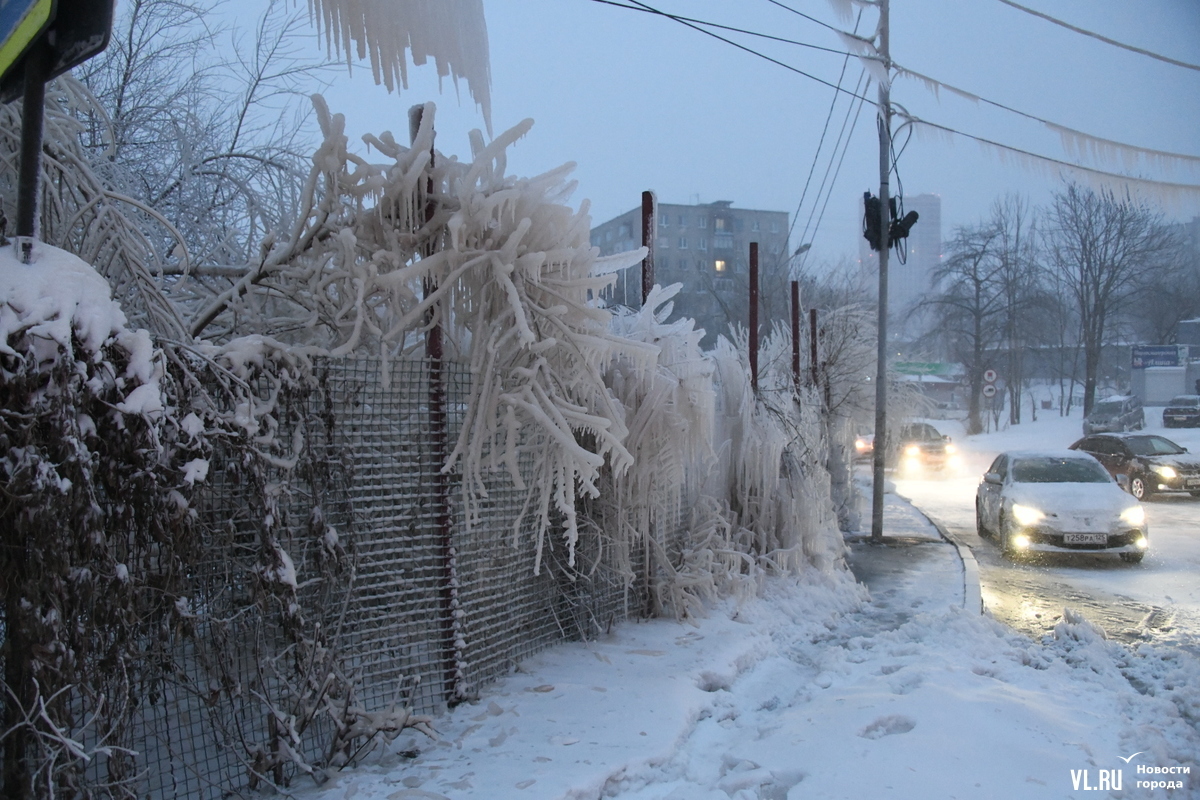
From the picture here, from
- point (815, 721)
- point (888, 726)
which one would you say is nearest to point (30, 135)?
point (815, 721)

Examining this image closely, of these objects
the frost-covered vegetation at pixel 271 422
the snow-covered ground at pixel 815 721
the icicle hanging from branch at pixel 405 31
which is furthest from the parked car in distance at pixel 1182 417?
the icicle hanging from branch at pixel 405 31

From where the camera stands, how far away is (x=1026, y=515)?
10.9 m

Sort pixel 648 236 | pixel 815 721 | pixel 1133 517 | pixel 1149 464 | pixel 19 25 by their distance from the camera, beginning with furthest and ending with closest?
pixel 1149 464
pixel 1133 517
pixel 648 236
pixel 815 721
pixel 19 25

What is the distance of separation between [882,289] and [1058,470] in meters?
3.87

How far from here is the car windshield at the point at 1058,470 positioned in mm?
11812

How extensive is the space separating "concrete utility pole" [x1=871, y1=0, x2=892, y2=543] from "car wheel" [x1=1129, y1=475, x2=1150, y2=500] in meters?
9.14

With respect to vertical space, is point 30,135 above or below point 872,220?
below

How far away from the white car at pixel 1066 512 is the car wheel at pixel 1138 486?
6890 millimetres

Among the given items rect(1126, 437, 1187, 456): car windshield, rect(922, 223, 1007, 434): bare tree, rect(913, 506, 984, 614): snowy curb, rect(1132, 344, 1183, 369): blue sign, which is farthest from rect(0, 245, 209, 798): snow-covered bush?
rect(1132, 344, 1183, 369): blue sign

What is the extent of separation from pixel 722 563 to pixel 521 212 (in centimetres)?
433

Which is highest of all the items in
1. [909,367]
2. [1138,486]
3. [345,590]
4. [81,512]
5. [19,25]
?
[19,25]

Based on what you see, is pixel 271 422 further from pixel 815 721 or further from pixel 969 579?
pixel 969 579

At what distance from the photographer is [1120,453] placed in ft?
59.9

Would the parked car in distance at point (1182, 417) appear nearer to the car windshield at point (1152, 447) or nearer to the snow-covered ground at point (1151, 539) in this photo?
the snow-covered ground at point (1151, 539)
